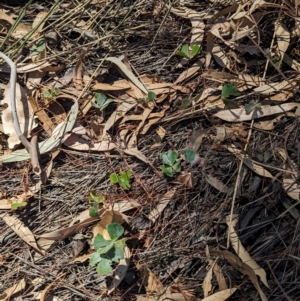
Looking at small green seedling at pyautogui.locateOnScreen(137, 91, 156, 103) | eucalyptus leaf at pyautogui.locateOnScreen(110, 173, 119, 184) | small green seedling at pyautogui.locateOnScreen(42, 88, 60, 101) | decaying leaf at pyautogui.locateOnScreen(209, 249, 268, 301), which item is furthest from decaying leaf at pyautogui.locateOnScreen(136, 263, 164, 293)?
small green seedling at pyautogui.locateOnScreen(42, 88, 60, 101)

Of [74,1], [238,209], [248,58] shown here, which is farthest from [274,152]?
[74,1]

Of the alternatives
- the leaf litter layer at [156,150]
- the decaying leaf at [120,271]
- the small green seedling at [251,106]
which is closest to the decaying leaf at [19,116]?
the leaf litter layer at [156,150]

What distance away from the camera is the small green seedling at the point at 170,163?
1.80 meters

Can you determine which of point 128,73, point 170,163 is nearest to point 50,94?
point 128,73

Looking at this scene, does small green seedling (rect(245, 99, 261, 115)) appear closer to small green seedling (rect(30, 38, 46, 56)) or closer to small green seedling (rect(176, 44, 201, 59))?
small green seedling (rect(176, 44, 201, 59))

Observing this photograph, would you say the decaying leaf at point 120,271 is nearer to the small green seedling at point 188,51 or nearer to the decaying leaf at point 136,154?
the decaying leaf at point 136,154

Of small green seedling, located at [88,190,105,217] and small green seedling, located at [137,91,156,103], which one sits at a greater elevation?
small green seedling, located at [137,91,156,103]

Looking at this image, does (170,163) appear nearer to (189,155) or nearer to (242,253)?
(189,155)

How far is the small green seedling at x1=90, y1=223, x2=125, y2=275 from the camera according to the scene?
66.3 inches

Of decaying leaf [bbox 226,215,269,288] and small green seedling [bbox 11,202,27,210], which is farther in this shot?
small green seedling [bbox 11,202,27,210]

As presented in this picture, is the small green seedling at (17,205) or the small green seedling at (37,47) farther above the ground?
the small green seedling at (37,47)

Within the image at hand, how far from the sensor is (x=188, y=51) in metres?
1.93

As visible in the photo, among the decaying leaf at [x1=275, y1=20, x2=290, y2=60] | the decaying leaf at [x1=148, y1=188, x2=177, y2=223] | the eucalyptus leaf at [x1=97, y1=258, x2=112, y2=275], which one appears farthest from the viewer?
the decaying leaf at [x1=275, y1=20, x2=290, y2=60]

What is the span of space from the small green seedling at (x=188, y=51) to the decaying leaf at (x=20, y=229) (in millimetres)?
850
